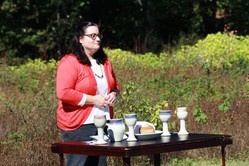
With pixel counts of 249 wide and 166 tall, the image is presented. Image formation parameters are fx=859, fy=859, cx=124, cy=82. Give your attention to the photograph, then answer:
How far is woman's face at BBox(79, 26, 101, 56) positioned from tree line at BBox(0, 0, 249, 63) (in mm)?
18231

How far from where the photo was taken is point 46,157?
10.8m

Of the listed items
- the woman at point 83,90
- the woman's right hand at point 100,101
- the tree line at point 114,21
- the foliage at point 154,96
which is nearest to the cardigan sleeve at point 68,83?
the woman at point 83,90

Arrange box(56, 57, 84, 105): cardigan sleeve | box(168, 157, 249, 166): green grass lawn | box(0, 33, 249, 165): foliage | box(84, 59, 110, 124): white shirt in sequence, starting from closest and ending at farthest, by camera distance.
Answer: box(56, 57, 84, 105): cardigan sleeve, box(84, 59, 110, 124): white shirt, box(168, 157, 249, 166): green grass lawn, box(0, 33, 249, 165): foliage

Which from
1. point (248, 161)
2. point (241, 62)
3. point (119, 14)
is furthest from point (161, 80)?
point (119, 14)

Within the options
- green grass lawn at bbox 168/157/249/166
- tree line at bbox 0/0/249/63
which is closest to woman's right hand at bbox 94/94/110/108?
green grass lawn at bbox 168/157/249/166

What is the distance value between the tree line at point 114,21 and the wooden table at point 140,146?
18608 millimetres

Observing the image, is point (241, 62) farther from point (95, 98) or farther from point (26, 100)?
point (95, 98)

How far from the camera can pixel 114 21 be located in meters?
32.2

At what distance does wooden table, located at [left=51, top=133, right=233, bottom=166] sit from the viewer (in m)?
6.63

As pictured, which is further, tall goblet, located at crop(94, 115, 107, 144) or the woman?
the woman

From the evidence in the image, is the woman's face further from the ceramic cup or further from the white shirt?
the ceramic cup

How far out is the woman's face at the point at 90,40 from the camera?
25.1ft

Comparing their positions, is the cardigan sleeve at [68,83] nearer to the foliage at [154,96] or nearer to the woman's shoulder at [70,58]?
the woman's shoulder at [70,58]

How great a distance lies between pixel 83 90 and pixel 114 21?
81.4 ft
